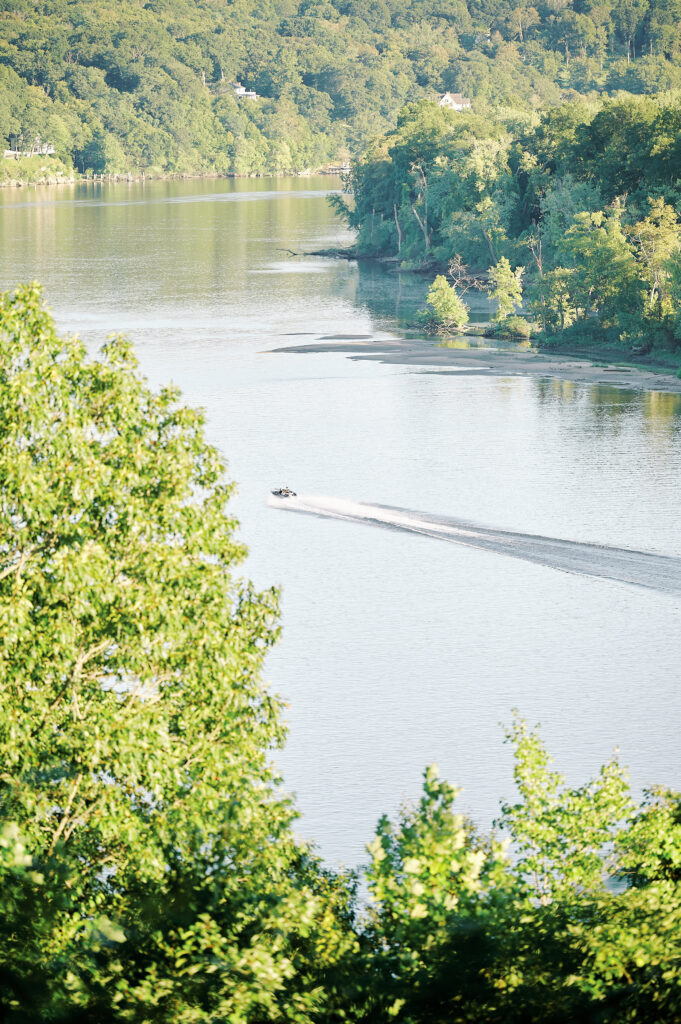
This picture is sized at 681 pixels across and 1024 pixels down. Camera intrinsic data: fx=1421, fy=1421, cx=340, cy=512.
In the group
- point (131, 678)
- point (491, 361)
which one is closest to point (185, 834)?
point (131, 678)

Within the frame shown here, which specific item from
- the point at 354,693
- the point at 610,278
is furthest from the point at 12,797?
the point at 610,278

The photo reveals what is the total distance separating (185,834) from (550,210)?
245ft

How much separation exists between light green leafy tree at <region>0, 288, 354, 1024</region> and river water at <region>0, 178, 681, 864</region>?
7.64 m

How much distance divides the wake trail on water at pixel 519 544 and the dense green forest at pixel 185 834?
19.6m

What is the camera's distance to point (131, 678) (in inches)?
610

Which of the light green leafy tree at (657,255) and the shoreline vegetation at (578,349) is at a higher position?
the light green leafy tree at (657,255)

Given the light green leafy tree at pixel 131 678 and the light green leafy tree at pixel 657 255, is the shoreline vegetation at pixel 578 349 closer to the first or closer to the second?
the light green leafy tree at pixel 657 255

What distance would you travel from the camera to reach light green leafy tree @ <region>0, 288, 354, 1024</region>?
12.1 meters

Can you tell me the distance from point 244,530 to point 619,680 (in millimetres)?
13476

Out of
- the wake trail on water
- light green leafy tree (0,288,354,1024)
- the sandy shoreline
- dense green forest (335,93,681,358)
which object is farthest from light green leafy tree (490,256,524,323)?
light green leafy tree (0,288,354,1024)

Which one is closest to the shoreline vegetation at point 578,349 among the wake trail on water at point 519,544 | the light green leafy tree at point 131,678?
the wake trail on water at point 519,544

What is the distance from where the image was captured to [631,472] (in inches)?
1786

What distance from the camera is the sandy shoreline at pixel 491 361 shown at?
61344 millimetres

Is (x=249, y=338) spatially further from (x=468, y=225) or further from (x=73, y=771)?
(x=73, y=771)
